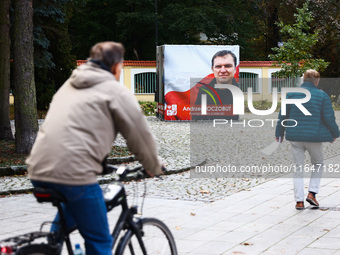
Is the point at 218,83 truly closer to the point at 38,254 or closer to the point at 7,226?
the point at 7,226

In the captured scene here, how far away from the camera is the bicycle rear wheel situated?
3340 millimetres

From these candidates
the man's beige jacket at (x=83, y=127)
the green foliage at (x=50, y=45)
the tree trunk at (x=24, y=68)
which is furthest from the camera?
the green foliage at (x=50, y=45)

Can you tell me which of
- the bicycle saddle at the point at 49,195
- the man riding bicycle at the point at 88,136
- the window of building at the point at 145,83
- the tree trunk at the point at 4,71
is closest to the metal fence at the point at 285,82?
the window of building at the point at 145,83

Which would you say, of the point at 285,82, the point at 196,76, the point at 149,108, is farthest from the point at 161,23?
the point at 196,76

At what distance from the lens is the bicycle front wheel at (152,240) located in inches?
156

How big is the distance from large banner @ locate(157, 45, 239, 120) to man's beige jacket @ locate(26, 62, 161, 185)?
840 inches

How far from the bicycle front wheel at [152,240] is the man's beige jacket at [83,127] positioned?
2.30ft

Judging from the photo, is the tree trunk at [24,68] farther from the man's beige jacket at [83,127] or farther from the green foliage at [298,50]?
the green foliage at [298,50]

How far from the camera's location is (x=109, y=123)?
3.44 meters

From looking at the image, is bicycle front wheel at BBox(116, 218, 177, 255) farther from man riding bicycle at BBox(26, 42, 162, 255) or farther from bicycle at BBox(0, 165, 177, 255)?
man riding bicycle at BBox(26, 42, 162, 255)

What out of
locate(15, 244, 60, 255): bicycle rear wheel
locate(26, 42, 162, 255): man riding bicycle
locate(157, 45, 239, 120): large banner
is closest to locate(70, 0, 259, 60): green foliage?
locate(157, 45, 239, 120): large banner

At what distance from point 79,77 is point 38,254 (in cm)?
99

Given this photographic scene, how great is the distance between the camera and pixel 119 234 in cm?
388

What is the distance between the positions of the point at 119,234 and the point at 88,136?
2.70 ft
